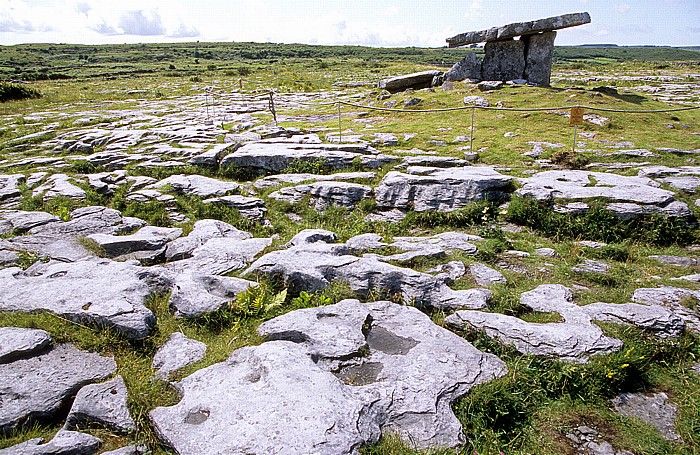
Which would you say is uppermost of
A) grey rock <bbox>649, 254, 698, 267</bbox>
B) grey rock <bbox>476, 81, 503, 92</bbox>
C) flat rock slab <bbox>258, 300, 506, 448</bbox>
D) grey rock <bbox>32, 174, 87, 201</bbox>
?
grey rock <bbox>476, 81, 503, 92</bbox>

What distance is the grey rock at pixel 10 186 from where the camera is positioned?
12.6 metres

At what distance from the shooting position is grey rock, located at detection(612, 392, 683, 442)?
500 cm

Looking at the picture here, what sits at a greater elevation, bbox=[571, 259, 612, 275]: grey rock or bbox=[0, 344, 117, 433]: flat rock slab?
bbox=[571, 259, 612, 275]: grey rock

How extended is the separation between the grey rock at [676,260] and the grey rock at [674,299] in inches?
58.3

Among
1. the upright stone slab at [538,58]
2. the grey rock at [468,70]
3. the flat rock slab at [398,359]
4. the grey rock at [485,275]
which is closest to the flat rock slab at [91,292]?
the flat rock slab at [398,359]

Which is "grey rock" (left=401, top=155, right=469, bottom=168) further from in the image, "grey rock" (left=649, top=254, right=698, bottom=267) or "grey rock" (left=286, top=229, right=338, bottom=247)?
"grey rock" (left=649, top=254, right=698, bottom=267)

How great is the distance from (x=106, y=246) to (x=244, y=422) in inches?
254

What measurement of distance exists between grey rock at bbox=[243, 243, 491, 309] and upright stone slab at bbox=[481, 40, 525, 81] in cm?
2212

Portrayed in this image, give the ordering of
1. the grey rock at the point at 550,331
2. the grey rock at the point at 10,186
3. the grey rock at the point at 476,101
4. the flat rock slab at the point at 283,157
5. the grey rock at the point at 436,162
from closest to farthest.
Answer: the grey rock at the point at 550,331, the grey rock at the point at 10,186, the grey rock at the point at 436,162, the flat rock slab at the point at 283,157, the grey rock at the point at 476,101

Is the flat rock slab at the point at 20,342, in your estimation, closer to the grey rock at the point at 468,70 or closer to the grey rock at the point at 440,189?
the grey rock at the point at 440,189

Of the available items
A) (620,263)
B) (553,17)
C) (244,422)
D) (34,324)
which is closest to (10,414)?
(34,324)

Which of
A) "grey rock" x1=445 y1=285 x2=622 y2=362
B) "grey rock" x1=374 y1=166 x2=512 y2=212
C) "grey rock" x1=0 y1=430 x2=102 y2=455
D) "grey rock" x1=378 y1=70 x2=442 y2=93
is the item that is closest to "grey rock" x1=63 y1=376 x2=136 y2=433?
"grey rock" x1=0 y1=430 x2=102 y2=455

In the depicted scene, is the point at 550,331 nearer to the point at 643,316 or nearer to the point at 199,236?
the point at 643,316

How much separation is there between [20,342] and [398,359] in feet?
15.3
